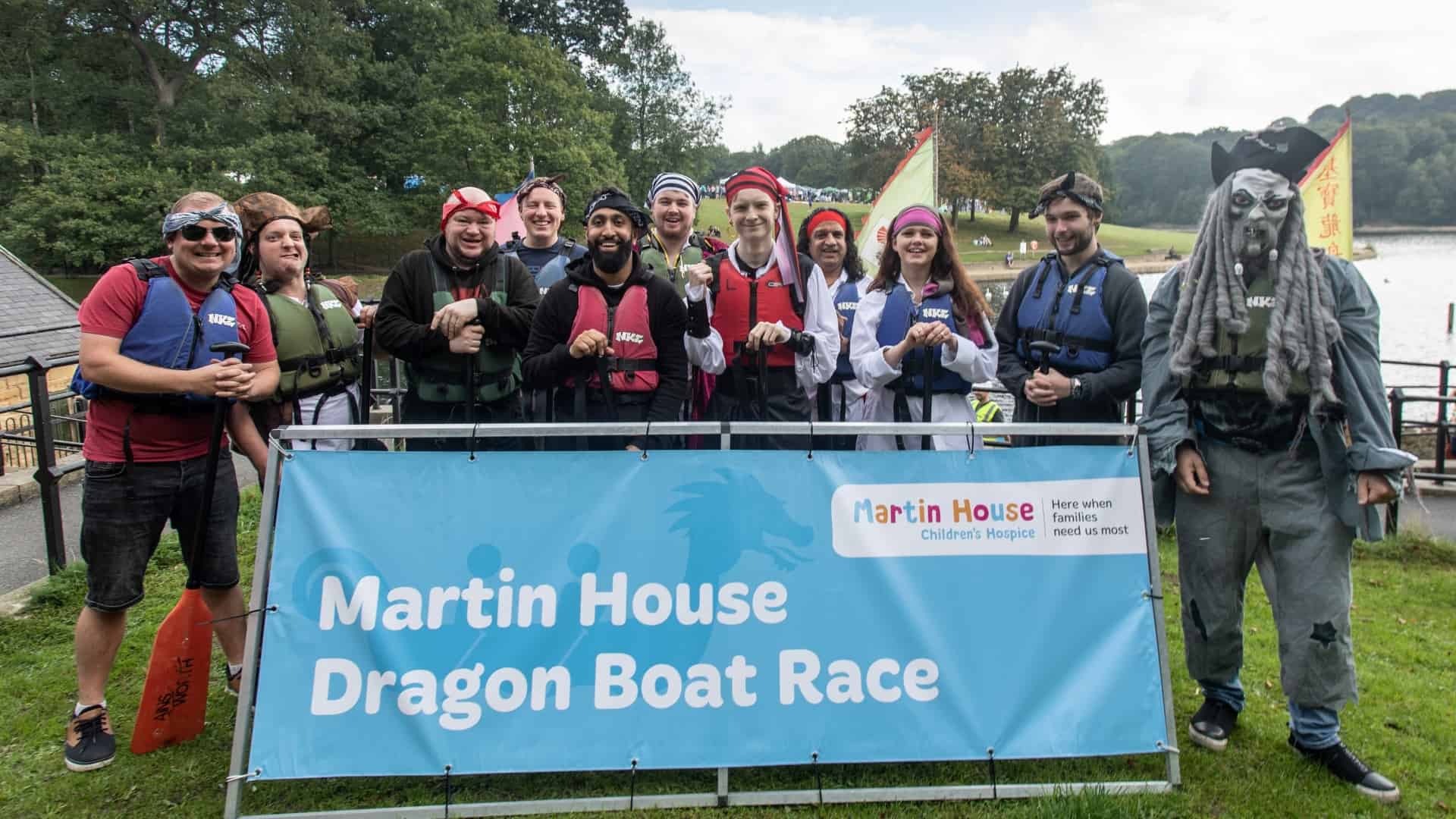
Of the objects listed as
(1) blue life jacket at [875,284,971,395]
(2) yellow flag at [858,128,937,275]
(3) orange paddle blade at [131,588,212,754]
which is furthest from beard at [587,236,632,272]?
(2) yellow flag at [858,128,937,275]

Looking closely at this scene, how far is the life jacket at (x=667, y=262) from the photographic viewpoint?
5.00 meters

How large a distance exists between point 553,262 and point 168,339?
2.46 metres

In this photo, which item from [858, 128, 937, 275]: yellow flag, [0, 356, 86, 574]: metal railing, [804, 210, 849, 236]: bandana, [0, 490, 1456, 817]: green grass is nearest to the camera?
[0, 490, 1456, 817]: green grass

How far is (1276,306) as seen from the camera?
10.9 ft

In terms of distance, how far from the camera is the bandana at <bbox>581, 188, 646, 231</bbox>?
4086 mm

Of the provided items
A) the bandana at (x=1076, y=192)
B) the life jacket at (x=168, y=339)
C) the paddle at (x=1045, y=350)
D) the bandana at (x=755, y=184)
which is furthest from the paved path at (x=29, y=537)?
the bandana at (x=1076, y=192)

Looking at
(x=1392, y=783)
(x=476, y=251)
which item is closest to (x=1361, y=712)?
(x=1392, y=783)

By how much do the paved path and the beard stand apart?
285 centimetres

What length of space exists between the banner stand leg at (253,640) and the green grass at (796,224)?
1830 cm

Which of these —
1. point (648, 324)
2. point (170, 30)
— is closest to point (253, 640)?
point (648, 324)

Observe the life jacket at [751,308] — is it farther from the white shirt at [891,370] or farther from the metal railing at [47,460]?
the metal railing at [47,460]

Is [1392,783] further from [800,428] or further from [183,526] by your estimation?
[183,526]

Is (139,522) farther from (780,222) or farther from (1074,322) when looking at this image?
(1074,322)

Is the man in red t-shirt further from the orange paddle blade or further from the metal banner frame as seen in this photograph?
the metal banner frame
